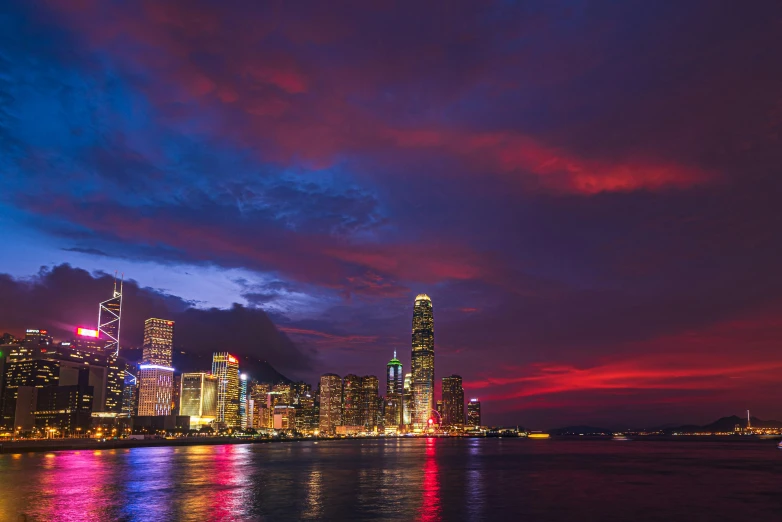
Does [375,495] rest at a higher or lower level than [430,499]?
lower

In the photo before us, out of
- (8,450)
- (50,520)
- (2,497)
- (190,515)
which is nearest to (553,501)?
(190,515)

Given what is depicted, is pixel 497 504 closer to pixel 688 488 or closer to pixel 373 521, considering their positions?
pixel 373 521

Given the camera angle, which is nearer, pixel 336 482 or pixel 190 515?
pixel 190 515

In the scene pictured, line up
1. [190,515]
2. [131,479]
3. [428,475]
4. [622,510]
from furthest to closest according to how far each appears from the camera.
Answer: [428,475] < [131,479] < [622,510] < [190,515]

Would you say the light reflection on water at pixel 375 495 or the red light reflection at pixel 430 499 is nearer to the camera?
the red light reflection at pixel 430 499

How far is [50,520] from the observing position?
5122cm

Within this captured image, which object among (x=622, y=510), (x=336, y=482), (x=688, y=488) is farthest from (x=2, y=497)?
(x=688, y=488)

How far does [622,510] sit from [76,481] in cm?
7120

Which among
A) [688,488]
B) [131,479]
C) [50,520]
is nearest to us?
[50,520]

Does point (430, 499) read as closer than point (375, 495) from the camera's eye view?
Yes

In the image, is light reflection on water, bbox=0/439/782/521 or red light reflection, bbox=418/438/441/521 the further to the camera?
light reflection on water, bbox=0/439/782/521

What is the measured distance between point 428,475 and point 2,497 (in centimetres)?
A: 5954

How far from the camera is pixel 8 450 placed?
194125mm

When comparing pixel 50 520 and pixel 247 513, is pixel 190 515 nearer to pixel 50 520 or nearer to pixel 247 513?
pixel 247 513
